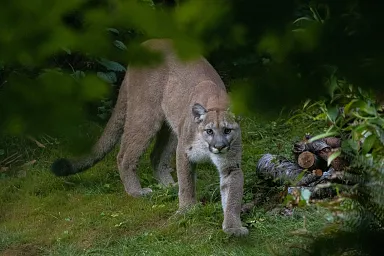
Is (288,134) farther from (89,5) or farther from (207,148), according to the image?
(89,5)

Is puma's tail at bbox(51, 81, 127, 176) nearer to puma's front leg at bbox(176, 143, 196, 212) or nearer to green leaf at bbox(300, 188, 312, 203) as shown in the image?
puma's front leg at bbox(176, 143, 196, 212)

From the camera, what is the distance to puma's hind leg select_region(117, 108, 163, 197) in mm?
6574

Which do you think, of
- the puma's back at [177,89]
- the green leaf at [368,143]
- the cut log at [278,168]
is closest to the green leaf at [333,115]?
the green leaf at [368,143]

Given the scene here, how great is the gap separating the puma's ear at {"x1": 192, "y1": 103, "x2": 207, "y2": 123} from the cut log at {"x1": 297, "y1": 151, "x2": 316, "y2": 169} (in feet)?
2.64

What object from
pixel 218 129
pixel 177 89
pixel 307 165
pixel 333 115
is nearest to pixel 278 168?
pixel 307 165

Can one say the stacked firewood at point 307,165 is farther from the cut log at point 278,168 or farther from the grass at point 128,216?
the grass at point 128,216

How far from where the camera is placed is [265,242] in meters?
4.92

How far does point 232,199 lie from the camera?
547 cm

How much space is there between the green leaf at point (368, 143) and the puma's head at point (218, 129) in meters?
1.52

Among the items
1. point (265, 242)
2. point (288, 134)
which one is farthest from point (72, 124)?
point (288, 134)

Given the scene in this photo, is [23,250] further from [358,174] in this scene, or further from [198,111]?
[358,174]

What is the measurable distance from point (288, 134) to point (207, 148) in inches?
58.2

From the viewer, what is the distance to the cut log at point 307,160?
5.66m

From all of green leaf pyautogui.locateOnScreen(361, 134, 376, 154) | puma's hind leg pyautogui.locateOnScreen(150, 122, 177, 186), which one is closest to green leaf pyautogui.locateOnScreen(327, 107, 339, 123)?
green leaf pyautogui.locateOnScreen(361, 134, 376, 154)
